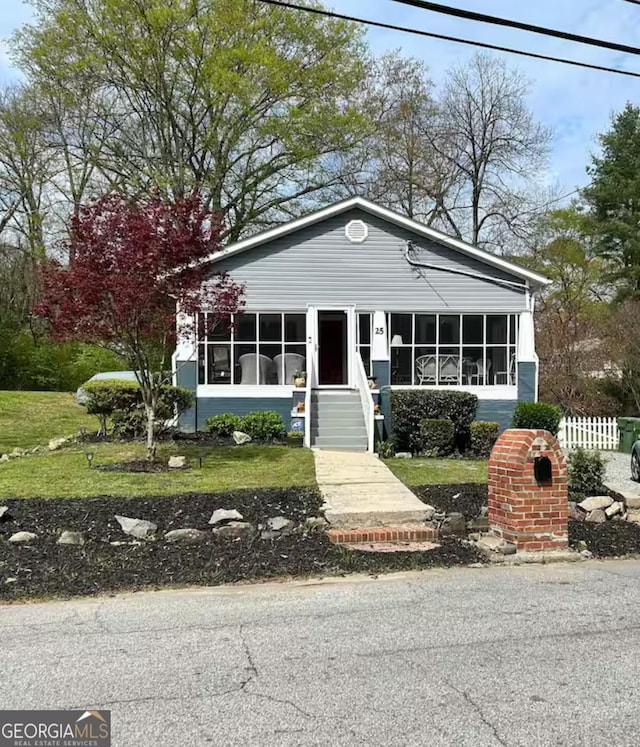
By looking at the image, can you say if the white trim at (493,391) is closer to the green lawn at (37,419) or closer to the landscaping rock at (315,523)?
the green lawn at (37,419)

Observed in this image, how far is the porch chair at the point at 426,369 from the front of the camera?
1711cm

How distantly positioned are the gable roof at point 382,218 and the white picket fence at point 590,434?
13.1 feet

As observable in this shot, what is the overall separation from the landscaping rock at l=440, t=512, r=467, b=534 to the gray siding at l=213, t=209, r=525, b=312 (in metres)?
10.1

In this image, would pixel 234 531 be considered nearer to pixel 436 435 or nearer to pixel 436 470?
pixel 436 470

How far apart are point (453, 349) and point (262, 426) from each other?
5.64 m

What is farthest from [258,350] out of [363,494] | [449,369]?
[363,494]

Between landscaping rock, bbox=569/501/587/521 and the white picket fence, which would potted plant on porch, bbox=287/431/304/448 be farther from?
landscaping rock, bbox=569/501/587/521

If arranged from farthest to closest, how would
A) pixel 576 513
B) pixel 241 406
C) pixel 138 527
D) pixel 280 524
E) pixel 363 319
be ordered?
pixel 363 319
pixel 241 406
pixel 576 513
pixel 280 524
pixel 138 527

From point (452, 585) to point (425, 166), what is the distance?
30110 millimetres

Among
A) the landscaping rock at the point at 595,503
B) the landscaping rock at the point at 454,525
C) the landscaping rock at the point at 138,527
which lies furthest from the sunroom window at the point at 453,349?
the landscaping rock at the point at 138,527

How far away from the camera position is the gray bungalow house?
649 inches

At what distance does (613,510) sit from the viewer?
26.1ft

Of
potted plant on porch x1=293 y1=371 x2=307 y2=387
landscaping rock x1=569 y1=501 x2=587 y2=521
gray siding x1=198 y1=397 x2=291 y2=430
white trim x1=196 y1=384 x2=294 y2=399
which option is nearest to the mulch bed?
landscaping rock x1=569 y1=501 x2=587 y2=521

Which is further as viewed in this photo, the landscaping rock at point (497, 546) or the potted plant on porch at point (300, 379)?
the potted plant on porch at point (300, 379)
